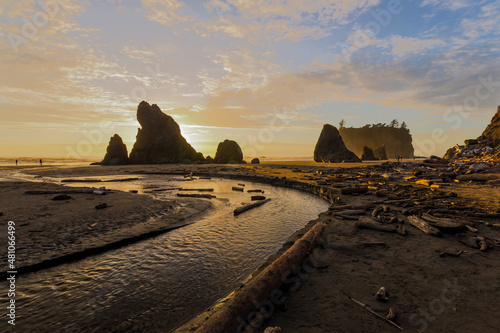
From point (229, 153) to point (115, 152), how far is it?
30433 mm

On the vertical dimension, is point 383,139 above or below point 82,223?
above

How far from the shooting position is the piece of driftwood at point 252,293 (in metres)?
2.80

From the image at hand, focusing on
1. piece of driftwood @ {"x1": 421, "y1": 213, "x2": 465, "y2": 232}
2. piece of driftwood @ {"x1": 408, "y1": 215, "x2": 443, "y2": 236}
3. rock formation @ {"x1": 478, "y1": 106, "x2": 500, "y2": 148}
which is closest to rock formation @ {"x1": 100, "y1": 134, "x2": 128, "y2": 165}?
piece of driftwood @ {"x1": 408, "y1": 215, "x2": 443, "y2": 236}

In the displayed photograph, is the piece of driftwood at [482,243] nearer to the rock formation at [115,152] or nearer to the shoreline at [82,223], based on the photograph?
the shoreline at [82,223]

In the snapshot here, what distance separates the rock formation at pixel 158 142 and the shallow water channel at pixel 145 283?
183 ft

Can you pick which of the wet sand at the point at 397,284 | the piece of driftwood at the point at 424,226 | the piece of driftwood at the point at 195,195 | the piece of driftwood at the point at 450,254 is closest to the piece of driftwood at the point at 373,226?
the wet sand at the point at 397,284

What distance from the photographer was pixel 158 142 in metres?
62.1

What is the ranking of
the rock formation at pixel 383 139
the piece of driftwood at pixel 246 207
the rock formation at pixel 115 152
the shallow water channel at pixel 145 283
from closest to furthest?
the shallow water channel at pixel 145 283
the piece of driftwood at pixel 246 207
the rock formation at pixel 115 152
the rock formation at pixel 383 139

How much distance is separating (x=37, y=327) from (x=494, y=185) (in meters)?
20.1

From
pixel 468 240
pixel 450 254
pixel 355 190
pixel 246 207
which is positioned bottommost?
pixel 246 207

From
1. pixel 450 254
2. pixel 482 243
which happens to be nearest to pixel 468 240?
pixel 482 243

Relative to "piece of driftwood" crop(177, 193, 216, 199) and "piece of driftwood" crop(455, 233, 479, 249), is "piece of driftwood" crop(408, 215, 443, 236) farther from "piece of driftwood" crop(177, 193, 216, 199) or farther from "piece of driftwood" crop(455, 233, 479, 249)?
"piece of driftwood" crop(177, 193, 216, 199)

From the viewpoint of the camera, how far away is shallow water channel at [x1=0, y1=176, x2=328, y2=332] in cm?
348

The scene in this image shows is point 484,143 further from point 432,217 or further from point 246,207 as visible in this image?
point 246,207
